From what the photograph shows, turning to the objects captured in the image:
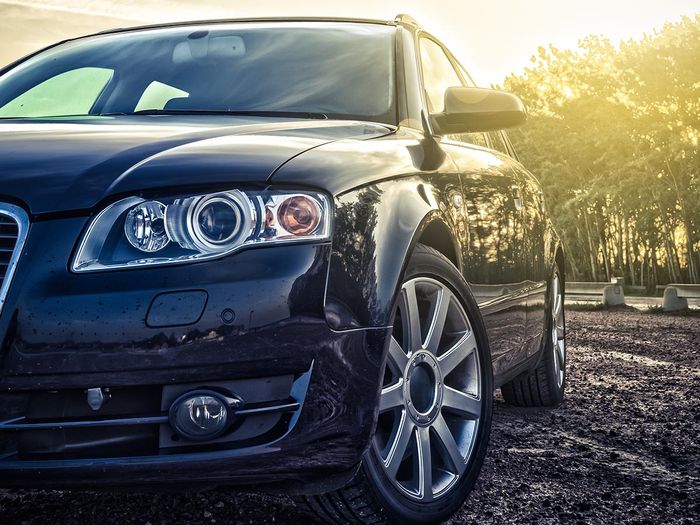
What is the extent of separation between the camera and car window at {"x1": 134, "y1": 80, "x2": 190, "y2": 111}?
4062mm

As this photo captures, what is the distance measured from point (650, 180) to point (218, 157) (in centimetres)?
3578

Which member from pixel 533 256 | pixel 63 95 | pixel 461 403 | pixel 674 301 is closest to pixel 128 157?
pixel 461 403

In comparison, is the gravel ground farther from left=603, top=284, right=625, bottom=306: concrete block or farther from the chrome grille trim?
left=603, top=284, right=625, bottom=306: concrete block

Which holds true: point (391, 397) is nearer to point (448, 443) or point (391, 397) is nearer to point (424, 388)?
point (424, 388)

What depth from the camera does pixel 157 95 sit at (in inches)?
163

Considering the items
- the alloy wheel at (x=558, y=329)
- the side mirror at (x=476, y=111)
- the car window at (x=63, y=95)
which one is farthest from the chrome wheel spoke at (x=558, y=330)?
the car window at (x=63, y=95)

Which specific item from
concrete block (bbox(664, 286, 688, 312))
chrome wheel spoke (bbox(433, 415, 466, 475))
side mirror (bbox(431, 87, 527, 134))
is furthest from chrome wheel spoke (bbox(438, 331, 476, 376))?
concrete block (bbox(664, 286, 688, 312))

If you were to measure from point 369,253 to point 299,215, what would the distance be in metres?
0.25

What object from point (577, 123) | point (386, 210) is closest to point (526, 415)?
point (386, 210)

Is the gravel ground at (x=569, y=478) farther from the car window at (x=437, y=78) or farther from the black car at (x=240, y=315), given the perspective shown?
the car window at (x=437, y=78)

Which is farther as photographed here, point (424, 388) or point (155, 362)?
point (424, 388)

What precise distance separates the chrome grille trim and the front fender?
2.45 ft

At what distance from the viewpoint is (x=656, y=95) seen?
3142 centimetres

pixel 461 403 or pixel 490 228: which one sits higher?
pixel 490 228
